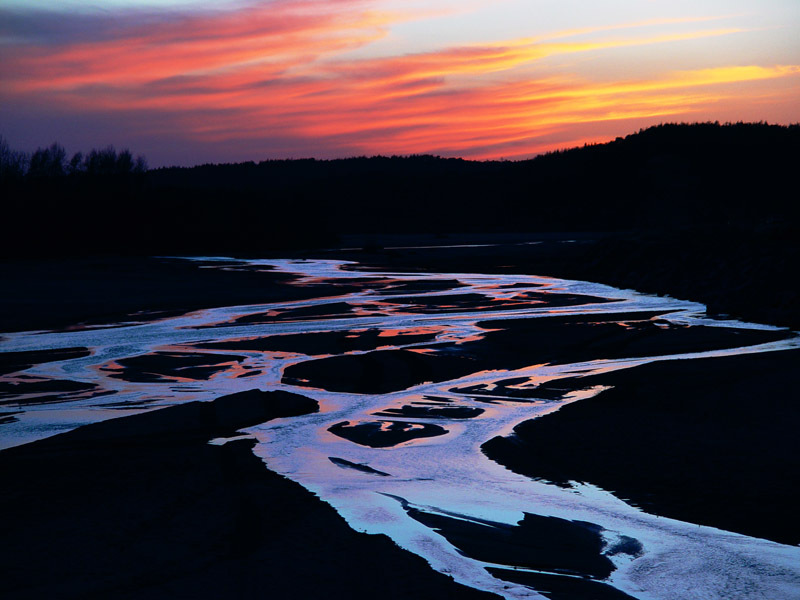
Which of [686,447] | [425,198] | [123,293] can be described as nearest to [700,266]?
[123,293]

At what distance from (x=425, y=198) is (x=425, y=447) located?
5489 inches

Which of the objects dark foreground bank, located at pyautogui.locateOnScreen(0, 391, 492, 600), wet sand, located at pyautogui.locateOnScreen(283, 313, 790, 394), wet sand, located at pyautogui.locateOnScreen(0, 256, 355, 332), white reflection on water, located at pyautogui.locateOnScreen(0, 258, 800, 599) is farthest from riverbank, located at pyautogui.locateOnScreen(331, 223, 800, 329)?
dark foreground bank, located at pyautogui.locateOnScreen(0, 391, 492, 600)

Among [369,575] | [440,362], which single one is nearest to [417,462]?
[369,575]

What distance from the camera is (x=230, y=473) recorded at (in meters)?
7.92

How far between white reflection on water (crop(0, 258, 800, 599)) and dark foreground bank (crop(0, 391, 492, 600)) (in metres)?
0.29

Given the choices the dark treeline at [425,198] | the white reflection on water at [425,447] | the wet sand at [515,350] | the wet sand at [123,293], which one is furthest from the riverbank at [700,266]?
the dark treeline at [425,198]

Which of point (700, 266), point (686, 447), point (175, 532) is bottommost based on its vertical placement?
point (686, 447)

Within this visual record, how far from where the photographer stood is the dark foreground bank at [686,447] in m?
7.01

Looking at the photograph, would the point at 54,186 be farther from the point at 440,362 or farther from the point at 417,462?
the point at 417,462

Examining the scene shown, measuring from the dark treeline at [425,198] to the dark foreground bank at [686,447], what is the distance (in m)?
61.5

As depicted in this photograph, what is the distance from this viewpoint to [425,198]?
483 ft

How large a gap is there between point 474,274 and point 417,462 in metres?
30.6

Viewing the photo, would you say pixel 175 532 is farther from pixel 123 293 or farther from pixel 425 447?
pixel 123 293

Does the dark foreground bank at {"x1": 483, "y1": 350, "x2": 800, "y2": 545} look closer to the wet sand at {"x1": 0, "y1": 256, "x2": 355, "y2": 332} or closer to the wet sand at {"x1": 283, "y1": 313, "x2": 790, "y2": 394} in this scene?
the wet sand at {"x1": 283, "y1": 313, "x2": 790, "y2": 394}
